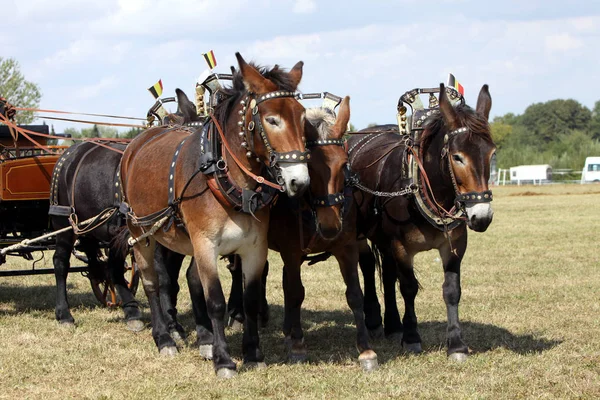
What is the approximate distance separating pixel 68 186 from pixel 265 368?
3435 mm

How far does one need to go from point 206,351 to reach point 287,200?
153 cm

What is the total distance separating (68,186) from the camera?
817cm

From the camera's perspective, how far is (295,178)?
505 centimetres

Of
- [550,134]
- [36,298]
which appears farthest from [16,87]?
[550,134]

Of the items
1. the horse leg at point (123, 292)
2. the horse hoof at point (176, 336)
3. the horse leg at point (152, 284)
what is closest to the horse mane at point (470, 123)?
the horse leg at point (152, 284)

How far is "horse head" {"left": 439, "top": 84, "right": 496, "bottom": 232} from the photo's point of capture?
5586 millimetres

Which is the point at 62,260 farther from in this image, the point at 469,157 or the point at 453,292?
the point at 469,157

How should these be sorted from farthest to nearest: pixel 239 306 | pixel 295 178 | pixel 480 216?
pixel 239 306 < pixel 480 216 < pixel 295 178

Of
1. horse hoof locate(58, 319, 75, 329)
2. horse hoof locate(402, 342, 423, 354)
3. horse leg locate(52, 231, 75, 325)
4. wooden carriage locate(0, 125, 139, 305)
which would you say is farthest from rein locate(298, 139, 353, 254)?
wooden carriage locate(0, 125, 139, 305)

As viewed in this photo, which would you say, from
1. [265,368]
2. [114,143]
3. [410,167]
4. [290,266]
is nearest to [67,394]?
[265,368]

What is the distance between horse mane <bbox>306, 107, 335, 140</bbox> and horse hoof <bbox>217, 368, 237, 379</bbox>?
73.9 inches

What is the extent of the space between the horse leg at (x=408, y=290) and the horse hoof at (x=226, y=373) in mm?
1746

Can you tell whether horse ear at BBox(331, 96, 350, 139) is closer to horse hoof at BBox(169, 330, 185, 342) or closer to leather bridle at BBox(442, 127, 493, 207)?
leather bridle at BBox(442, 127, 493, 207)

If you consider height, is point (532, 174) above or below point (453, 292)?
below
